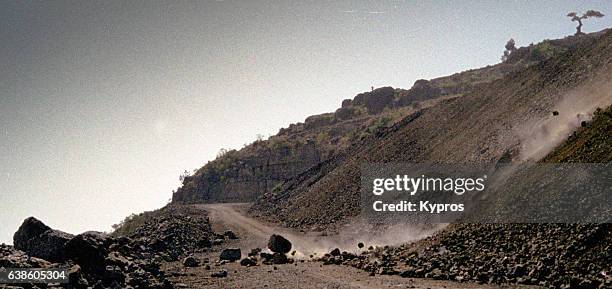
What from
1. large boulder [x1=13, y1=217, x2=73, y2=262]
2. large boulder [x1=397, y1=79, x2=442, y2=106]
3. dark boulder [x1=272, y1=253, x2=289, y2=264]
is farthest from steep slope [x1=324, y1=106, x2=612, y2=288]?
large boulder [x1=397, y1=79, x2=442, y2=106]

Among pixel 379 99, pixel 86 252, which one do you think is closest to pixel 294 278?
pixel 86 252

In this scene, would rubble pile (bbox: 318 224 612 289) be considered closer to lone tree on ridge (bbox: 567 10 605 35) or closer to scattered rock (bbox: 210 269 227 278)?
scattered rock (bbox: 210 269 227 278)

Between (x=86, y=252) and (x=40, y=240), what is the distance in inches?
83.9

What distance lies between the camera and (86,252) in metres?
14.6

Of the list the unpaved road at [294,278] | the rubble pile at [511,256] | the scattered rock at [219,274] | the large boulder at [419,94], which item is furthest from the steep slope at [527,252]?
the large boulder at [419,94]

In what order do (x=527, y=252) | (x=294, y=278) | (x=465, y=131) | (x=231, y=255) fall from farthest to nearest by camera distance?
(x=465, y=131), (x=231, y=255), (x=294, y=278), (x=527, y=252)

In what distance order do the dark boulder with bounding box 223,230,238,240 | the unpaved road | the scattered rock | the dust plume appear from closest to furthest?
the unpaved road < the scattered rock < the dust plume < the dark boulder with bounding box 223,230,238,240

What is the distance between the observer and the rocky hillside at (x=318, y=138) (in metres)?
69.8

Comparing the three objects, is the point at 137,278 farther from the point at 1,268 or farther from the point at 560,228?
the point at 560,228

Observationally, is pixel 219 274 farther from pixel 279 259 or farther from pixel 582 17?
pixel 582 17

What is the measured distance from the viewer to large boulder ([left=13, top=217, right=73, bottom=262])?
14750 mm

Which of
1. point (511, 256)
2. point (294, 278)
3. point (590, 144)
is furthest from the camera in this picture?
point (294, 278)

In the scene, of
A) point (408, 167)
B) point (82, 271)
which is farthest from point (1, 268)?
point (408, 167)

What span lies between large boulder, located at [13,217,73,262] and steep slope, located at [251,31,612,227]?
790 inches
